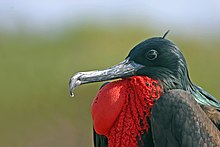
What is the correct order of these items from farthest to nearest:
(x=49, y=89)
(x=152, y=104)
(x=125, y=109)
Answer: (x=49, y=89), (x=125, y=109), (x=152, y=104)

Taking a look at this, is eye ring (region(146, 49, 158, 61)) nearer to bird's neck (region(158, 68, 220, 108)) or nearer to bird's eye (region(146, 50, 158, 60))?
bird's eye (region(146, 50, 158, 60))

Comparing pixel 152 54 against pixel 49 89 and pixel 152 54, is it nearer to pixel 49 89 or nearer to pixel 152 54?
pixel 152 54

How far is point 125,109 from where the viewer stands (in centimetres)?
589

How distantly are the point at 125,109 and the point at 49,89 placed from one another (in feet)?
26.9

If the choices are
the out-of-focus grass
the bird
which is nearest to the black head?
the bird

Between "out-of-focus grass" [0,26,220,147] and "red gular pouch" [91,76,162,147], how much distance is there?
6885 mm

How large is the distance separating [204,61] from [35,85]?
4.33 m

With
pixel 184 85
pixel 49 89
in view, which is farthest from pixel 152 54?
pixel 49 89

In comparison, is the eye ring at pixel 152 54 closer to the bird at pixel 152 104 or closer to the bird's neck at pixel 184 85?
the bird at pixel 152 104

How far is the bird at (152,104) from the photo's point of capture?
5.66 meters

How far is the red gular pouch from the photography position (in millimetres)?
5797

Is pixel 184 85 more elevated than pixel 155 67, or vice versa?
pixel 155 67

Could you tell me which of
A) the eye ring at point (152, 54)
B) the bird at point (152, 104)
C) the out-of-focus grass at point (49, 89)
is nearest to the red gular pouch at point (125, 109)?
the bird at point (152, 104)

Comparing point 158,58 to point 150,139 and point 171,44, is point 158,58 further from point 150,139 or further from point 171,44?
point 150,139
